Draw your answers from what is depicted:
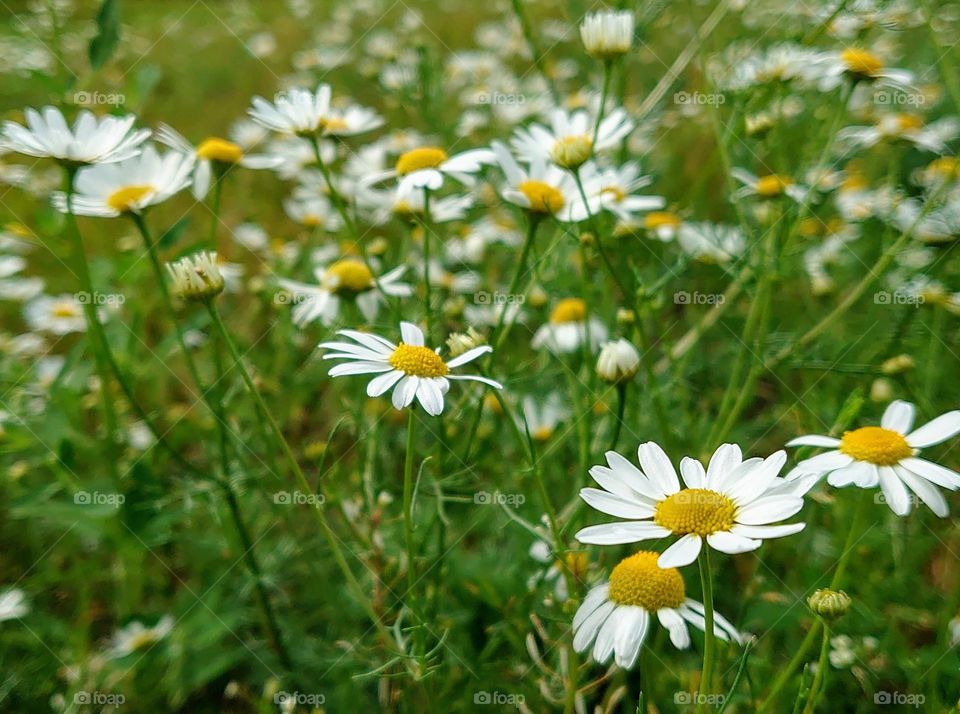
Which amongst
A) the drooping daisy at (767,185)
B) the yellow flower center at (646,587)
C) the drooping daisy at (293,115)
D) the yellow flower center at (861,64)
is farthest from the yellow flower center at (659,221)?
the yellow flower center at (646,587)

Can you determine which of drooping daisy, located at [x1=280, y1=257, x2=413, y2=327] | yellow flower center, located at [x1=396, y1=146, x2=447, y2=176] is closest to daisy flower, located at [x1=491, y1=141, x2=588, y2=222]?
yellow flower center, located at [x1=396, y1=146, x2=447, y2=176]

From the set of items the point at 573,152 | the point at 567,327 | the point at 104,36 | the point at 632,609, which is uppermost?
the point at 104,36

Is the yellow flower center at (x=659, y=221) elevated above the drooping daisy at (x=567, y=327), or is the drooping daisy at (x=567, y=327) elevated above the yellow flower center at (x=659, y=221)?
the yellow flower center at (x=659, y=221)

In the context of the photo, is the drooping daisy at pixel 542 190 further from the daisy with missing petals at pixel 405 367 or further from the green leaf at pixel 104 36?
the green leaf at pixel 104 36

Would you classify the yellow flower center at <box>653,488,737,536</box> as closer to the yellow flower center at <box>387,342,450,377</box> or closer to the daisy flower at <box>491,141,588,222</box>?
the yellow flower center at <box>387,342,450,377</box>

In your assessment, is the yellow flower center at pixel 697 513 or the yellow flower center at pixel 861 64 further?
the yellow flower center at pixel 861 64

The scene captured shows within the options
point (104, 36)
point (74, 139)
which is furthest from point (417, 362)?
point (104, 36)

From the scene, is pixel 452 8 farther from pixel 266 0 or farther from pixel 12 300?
pixel 12 300

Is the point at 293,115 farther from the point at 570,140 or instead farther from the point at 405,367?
Result: the point at 405,367
